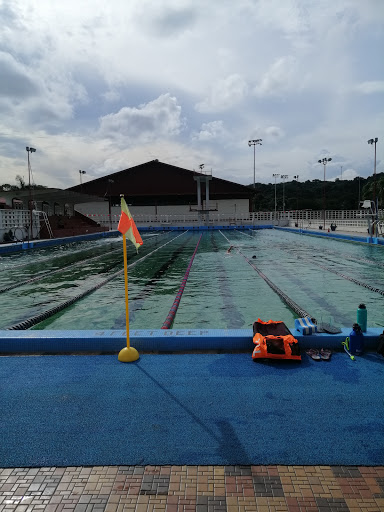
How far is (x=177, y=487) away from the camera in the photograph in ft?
6.62

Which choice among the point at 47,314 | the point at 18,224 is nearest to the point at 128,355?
the point at 47,314

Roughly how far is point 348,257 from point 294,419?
1302 cm

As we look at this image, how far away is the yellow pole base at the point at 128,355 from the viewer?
3.80 m

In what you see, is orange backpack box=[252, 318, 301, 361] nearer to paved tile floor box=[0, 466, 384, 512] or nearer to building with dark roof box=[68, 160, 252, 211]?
paved tile floor box=[0, 466, 384, 512]

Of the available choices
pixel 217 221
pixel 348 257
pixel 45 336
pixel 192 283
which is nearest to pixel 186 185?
pixel 217 221

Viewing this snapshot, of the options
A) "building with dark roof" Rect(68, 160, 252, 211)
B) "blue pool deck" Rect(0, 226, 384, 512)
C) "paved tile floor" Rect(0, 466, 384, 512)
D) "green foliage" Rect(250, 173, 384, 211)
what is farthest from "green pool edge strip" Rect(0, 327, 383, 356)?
"green foliage" Rect(250, 173, 384, 211)

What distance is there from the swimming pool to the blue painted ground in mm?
2309

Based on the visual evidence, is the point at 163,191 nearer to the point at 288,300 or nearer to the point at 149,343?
the point at 288,300

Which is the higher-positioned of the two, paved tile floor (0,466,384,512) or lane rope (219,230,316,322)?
paved tile floor (0,466,384,512)

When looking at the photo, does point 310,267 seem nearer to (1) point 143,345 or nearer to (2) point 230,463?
(1) point 143,345

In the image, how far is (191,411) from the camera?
9.14 ft

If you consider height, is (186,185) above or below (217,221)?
above

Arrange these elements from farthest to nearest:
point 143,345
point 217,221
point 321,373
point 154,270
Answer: point 217,221 < point 154,270 < point 143,345 < point 321,373

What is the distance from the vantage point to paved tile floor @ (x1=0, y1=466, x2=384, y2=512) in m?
1.88
